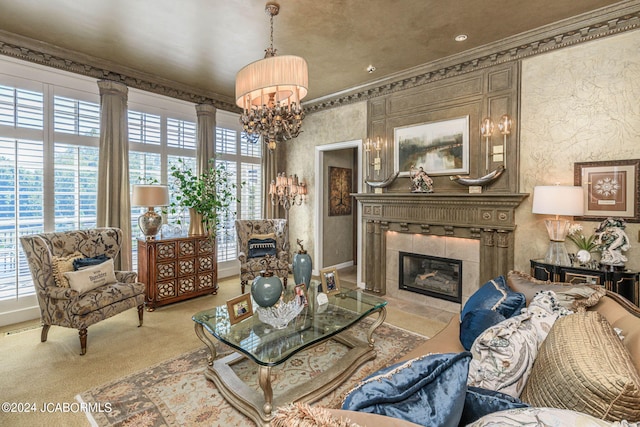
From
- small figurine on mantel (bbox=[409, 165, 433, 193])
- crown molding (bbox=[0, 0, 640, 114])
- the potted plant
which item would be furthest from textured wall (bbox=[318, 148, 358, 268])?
small figurine on mantel (bbox=[409, 165, 433, 193])

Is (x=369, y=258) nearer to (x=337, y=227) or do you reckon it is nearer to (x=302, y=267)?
(x=337, y=227)

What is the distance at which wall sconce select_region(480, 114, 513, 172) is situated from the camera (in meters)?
3.41

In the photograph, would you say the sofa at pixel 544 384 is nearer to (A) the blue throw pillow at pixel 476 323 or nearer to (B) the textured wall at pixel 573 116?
(A) the blue throw pillow at pixel 476 323

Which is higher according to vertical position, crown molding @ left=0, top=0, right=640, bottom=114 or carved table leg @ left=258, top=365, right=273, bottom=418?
crown molding @ left=0, top=0, right=640, bottom=114

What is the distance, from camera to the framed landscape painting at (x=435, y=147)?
12.5 ft

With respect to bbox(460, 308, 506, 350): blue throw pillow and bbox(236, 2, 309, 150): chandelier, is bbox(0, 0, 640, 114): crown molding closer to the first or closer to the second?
bbox(236, 2, 309, 150): chandelier

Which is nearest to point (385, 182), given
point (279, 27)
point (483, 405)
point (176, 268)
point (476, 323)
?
point (279, 27)

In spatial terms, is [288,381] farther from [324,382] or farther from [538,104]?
[538,104]

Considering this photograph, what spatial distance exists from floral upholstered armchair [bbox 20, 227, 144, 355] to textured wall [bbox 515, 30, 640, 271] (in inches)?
173

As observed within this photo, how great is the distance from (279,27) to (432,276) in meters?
3.61

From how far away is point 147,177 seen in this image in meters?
4.43

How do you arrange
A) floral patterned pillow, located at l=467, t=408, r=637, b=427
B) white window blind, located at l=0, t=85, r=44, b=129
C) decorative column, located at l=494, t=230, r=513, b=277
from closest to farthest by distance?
floral patterned pillow, located at l=467, t=408, r=637, b=427, white window blind, located at l=0, t=85, r=44, b=129, decorative column, located at l=494, t=230, r=513, b=277

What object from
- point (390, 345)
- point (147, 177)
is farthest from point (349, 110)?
point (390, 345)

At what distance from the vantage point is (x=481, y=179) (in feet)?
11.6
